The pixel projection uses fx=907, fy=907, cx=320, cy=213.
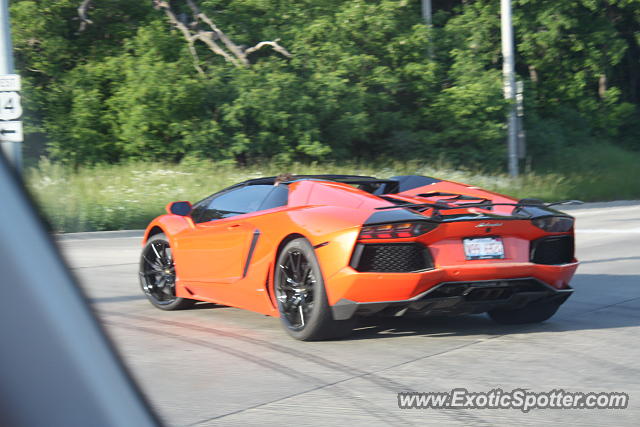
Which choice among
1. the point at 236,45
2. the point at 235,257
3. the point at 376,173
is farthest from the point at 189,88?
the point at 235,257

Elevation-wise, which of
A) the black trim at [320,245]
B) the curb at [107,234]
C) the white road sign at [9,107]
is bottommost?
the curb at [107,234]

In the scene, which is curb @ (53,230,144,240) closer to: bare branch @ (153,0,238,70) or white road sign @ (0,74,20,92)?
white road sign @ (0,74,20,92)

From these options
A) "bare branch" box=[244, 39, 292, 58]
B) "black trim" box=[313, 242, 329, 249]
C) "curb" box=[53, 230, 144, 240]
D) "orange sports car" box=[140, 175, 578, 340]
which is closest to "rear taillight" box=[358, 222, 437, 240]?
"orange sports car" box=[140, 175, 578, 340]

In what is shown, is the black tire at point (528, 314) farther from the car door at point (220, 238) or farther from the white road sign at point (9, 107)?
the white road sign at point (9, 107)

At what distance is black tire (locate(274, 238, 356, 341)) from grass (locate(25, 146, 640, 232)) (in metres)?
9.57

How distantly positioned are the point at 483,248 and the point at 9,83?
402 inches

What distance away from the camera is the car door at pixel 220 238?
279 inches

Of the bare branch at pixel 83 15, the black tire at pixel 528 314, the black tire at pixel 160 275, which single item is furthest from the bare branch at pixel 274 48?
the black tire at pixel 528 314

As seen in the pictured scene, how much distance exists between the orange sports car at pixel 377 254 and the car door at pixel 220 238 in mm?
14

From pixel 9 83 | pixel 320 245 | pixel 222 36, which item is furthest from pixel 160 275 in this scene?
pixel 222 36

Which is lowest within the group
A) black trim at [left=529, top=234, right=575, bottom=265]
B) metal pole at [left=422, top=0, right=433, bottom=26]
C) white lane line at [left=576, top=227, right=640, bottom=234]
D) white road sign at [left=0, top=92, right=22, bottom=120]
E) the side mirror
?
white lane line at [left=576, top=227, right=640, bottom=234]

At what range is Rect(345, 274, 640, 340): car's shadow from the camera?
22.2 feet

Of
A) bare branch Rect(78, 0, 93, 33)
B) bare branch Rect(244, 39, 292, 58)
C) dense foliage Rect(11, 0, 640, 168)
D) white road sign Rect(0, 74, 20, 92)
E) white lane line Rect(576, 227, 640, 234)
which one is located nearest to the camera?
white road sign Rect(0, 74, 20, 92)

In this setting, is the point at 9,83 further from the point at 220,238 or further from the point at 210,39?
the point at 210,39
